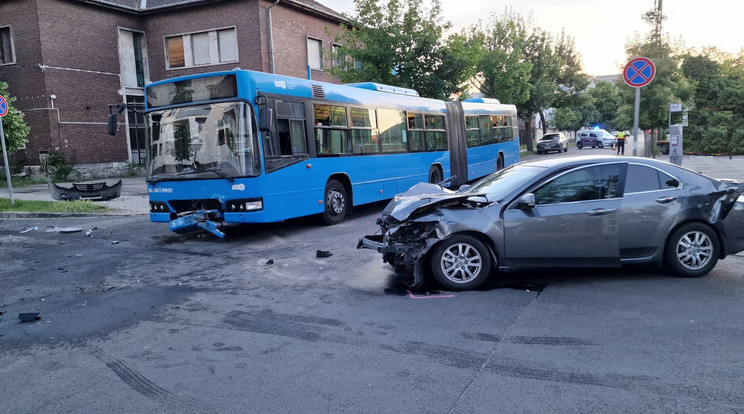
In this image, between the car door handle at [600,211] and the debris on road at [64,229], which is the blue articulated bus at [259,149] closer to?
the debris on road at [64,229]

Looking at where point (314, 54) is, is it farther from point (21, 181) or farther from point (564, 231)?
point (564, 231)

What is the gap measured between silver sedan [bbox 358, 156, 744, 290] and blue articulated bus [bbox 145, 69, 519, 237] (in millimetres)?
2676

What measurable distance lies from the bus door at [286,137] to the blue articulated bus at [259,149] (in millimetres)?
20

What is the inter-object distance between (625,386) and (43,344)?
4901 mm

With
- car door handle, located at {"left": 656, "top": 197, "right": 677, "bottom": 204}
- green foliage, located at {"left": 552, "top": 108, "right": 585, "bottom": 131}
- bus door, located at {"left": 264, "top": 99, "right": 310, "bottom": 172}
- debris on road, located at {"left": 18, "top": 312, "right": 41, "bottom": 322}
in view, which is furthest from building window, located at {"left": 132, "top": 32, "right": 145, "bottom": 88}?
green foliage, located at {"left": 552, "top": 108, "right": 585, "bottom": 131}

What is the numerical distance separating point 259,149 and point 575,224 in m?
5.69

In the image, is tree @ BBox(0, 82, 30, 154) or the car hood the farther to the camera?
tree @ BBox(0, 82, 30, 154)

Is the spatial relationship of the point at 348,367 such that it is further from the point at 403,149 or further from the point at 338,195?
the point at 403,149

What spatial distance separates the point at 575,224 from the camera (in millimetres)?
6258

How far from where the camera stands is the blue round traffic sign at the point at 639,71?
11547mm

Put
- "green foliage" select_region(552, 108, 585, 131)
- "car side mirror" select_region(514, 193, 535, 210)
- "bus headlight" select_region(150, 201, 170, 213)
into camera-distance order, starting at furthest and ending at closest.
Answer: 1. "green foliage" select_region(552, 108, 585, 131)
2. "bus headlight" select_region(150, 201, 170, 213)
3. "car side mirror" select_region(514, 193, 535, 210)

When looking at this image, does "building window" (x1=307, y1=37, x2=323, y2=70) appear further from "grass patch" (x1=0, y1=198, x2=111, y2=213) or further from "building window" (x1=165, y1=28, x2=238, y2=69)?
"grass patch" (x1=0, y1=198, x2=111, y2=213)

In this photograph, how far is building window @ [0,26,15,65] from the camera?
2627cm

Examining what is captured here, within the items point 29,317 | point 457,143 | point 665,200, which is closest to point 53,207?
point 29,317
